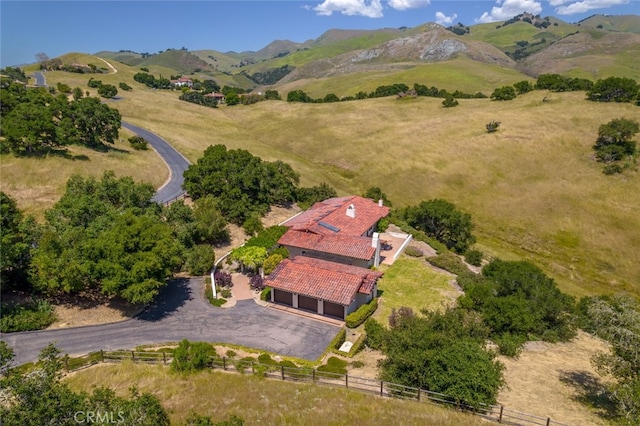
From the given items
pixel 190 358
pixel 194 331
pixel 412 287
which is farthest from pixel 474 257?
pixel 190 358

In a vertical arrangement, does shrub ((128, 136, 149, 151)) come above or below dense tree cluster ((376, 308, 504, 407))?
above

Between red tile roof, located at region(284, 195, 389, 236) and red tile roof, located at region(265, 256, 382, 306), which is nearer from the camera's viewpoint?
red tile roof, located at region(265, 256, 382, 306)

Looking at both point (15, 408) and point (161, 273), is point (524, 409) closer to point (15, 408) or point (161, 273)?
point (15, 408)

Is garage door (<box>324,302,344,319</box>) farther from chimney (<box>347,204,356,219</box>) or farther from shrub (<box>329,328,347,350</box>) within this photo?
chimney (<box>347,204,356,219</box>)

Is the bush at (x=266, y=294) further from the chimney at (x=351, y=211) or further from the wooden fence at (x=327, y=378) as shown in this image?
the chimney at (x=351, y=211)

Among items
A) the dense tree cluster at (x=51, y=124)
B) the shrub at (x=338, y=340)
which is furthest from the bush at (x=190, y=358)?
the dense tree cluster at (x=51, y=124)

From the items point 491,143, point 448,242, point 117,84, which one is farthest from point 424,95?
point 117,84

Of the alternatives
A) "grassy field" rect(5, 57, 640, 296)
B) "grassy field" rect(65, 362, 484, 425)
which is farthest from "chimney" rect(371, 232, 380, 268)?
"grassy field" rect(5, 57, 640, 296)
